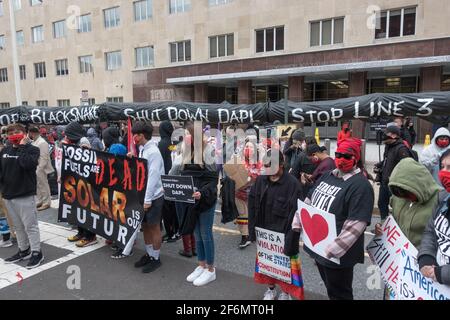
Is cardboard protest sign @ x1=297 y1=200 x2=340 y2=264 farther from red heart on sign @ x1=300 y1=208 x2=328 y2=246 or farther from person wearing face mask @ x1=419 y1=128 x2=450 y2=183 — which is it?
person wearing face mask @ x1=419 y1=128 x2=450 y2=183

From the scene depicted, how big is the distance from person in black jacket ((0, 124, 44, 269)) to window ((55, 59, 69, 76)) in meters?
32.8

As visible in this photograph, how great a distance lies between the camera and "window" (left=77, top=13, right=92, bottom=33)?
3212 cm

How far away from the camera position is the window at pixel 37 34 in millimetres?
35438

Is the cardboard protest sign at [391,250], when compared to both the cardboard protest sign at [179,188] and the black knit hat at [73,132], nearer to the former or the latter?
the cardboard protest sign at [179,188]

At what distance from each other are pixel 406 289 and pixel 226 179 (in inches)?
112

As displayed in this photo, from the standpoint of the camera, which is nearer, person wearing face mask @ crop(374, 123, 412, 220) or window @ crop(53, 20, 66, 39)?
person wearing face mask @ crop(374, 123, 412, 220)

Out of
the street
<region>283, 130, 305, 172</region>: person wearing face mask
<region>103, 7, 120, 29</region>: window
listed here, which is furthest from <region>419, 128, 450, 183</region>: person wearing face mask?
<region>103, 7, 120, 29</region>: window

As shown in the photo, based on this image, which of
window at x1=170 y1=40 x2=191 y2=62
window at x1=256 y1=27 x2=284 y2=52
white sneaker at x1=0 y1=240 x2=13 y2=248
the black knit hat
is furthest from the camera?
window at x1=170 y1=40 x2=191 y2=62

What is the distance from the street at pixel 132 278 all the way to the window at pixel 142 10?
26561 mm

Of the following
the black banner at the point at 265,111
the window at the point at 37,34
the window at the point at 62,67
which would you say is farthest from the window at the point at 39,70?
the black banner at the point at 265,111

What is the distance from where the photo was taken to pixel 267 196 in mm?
3467

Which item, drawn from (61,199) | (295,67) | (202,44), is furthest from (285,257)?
(202,44)

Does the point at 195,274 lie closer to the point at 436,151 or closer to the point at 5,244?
the point at 5,244

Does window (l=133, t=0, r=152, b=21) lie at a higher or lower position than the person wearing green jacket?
higher
